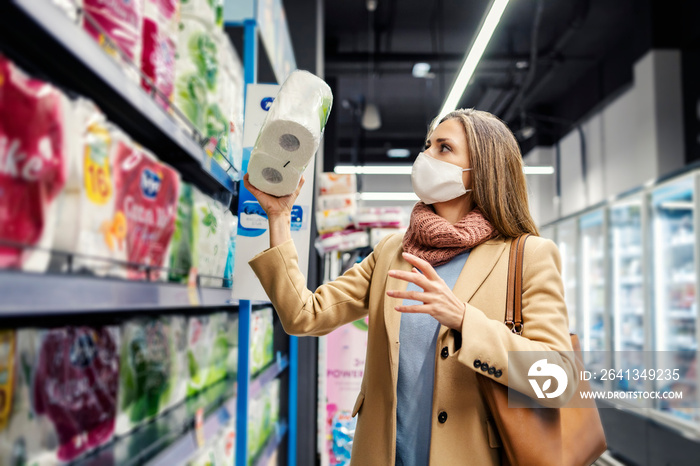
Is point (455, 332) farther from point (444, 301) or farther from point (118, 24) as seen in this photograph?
point (118, 24)

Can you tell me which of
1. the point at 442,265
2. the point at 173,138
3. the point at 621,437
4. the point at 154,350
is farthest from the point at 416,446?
the point at 621,437

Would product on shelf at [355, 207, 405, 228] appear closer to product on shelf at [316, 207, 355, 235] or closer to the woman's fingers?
product on shelf at [316, 207, 355, 235]

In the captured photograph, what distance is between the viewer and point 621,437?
5.79 meters

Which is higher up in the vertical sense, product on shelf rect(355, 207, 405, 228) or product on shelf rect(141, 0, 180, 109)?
product on shelf rect(141, 0, 180, 109)

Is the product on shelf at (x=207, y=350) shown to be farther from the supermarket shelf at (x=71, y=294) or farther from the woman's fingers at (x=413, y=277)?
the woman's fingers at (x=413, y=277)

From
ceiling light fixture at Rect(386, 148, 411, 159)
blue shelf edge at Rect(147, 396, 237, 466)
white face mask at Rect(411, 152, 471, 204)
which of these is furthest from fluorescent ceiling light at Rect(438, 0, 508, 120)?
ceiling light fixture at Rect(386, 148, 411, 159)

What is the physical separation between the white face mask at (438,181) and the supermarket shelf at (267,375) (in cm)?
101

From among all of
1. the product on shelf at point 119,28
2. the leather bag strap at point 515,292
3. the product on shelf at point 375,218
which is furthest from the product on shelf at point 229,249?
the product on shelf at point 375,218

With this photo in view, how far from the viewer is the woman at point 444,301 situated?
138 centimetres

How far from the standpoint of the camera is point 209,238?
1873 millimetres

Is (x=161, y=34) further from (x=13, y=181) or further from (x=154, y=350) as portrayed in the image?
(x=154, y=350)

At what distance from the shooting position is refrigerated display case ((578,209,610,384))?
25.0 feet

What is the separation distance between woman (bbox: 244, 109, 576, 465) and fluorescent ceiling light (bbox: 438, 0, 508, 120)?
100cm

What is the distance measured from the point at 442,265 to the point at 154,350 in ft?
2.89
